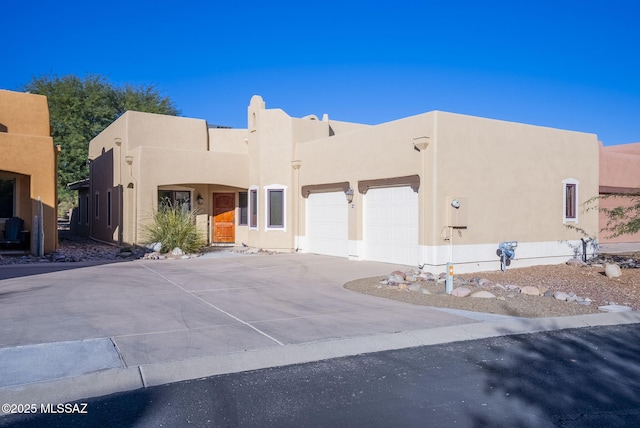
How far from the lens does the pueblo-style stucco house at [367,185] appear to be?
14336mm

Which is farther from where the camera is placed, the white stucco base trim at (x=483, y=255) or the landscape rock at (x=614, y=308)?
the white stucco base trim at (x=483, y=255)

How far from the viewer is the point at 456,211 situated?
45.6 ft

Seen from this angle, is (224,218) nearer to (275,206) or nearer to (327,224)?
(275,206)

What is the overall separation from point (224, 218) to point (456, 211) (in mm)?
11573

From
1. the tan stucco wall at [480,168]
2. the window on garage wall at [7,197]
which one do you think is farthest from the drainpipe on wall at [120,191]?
the tan stucco wall at [480,168]

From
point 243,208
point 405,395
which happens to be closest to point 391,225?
point 243,208

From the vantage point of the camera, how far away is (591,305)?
10.0 metres

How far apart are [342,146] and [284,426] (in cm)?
1386

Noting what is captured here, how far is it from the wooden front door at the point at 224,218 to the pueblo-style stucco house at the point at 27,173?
21.8 feet

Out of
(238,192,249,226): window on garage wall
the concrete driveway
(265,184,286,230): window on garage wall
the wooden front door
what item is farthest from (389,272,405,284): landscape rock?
the wooden front door

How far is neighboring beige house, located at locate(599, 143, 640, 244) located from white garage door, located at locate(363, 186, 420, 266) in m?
15.1

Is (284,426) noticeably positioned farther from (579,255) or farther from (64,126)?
(64,126)

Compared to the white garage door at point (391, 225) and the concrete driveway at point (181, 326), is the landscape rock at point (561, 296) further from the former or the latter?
the white garage door at point (391, 225)

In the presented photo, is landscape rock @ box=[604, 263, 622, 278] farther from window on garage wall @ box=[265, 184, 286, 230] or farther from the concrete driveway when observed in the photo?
window on garage wall @ box=[265, 184, 286, 230]
